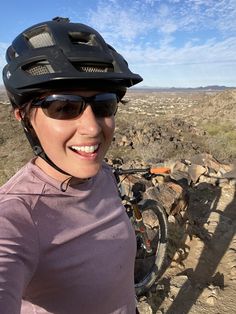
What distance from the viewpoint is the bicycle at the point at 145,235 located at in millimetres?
3650

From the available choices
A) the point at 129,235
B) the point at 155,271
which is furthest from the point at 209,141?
the point at 129,235

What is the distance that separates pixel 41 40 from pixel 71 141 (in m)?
0.47

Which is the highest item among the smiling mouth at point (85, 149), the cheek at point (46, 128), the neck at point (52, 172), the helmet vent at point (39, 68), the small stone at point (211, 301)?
the helmet vent at point (39, 68)

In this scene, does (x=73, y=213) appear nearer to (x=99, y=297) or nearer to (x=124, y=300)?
(x=99, y=297)

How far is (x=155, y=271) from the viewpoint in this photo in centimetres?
371

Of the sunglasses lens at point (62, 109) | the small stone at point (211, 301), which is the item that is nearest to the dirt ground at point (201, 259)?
the small stone at point (211, 301)

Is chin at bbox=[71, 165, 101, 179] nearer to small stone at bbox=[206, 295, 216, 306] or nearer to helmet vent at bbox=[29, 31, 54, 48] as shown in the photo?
helmet vent at bbox=[29, 31, 54, 48]

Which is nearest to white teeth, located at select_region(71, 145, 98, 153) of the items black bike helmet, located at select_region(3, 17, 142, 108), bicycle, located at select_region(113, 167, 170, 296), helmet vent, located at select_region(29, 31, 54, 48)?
black bike helmet, located at select_region(3, 17, 142, 108)

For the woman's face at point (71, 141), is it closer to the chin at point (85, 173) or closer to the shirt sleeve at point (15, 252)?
the chin at point (85, 173)

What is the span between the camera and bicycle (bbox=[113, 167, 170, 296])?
365cm

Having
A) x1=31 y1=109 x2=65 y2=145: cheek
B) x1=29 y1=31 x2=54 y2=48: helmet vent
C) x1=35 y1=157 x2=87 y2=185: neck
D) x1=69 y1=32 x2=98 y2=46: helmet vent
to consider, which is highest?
x1=69 y1=32 x2=98 y2=46: helmet vent

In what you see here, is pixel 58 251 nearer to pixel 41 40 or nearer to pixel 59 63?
pixel 59 63

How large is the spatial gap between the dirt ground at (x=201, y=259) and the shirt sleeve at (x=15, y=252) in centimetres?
249

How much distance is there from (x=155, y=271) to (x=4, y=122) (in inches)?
684
